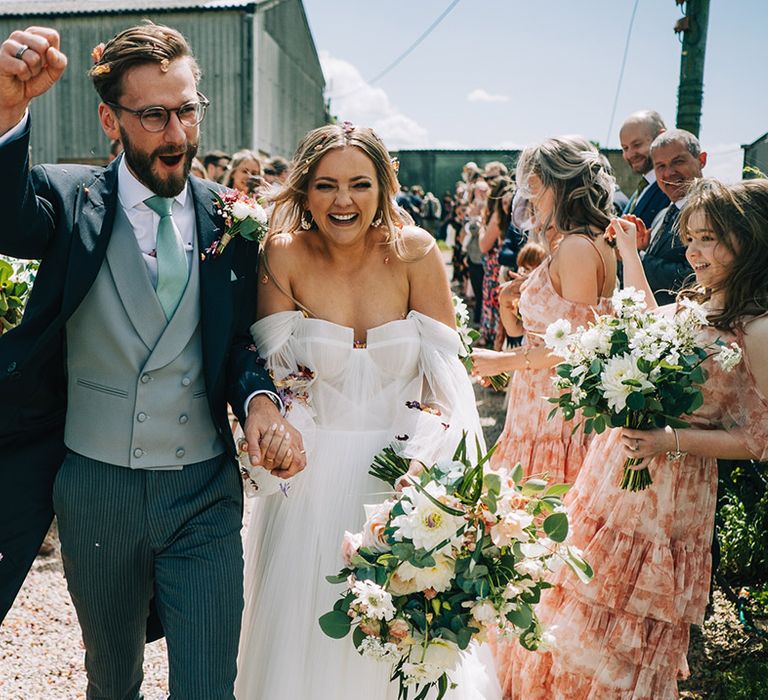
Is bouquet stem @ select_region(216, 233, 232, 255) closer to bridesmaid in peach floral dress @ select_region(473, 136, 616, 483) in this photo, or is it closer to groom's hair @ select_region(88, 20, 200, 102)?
groom's hair @ select_region(88, 20, 200, 102)

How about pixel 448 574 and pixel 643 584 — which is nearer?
pixel 448 574

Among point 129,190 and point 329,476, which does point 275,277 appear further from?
point 329,476

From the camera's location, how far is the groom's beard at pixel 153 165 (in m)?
2.42

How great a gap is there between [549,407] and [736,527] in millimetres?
1267

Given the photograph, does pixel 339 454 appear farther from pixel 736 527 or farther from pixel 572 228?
pixel 736 527

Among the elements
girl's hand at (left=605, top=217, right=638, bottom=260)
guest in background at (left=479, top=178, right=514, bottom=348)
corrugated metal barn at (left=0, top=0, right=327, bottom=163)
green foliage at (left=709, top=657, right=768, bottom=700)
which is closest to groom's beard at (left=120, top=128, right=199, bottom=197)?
girl's hand at (left=605, top=217, right=638, bottom=260)

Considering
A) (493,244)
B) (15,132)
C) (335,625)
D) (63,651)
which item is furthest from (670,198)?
(493,244)

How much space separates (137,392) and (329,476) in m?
0.77

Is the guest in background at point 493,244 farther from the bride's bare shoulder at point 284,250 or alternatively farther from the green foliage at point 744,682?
the bride's bare shoulder at point 284,250

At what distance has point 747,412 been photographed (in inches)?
107

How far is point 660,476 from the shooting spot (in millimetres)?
2930

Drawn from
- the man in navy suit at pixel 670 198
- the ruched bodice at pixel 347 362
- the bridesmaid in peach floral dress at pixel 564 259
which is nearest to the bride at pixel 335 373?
the ruched bodice at pixel 347 362

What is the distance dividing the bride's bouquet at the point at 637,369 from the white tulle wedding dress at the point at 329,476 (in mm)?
427

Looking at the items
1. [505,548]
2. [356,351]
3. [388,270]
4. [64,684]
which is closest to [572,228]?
[388,270]
